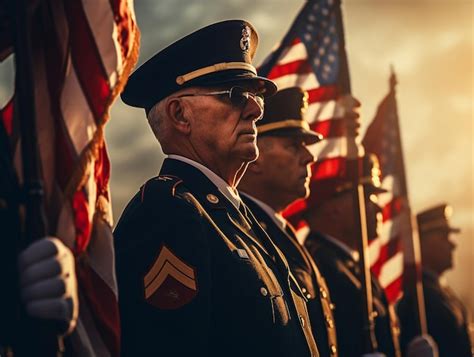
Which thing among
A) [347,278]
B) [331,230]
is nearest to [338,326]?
[347,278]

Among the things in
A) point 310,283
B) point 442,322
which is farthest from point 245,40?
point 442,322

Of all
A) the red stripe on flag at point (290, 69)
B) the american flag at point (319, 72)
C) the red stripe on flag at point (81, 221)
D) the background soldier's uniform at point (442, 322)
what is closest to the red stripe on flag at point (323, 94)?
the american flag at point (319, 72)

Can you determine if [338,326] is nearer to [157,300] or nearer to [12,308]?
[157,300]

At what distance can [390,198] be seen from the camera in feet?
31.7

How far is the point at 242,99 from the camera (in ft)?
15.1

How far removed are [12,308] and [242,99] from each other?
6.09ft

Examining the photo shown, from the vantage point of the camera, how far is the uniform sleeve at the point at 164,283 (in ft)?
13.0

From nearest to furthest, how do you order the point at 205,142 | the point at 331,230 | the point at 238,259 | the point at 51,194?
the point at 51,194
the point at 238,259
the point at 205,142
the point at 331,230

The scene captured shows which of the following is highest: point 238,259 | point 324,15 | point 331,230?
point 324,15

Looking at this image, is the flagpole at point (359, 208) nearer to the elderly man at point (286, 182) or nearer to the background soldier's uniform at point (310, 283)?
the elderly man at point (286, 182)

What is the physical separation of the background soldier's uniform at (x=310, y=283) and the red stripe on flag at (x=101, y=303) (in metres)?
1.53

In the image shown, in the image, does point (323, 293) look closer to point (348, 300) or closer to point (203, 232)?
point (203, 232)

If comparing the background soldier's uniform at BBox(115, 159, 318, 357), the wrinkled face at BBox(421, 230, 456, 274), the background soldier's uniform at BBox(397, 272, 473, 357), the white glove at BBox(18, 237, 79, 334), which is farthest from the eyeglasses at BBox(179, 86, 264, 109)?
the wrinkled face at BBox(421, 230, 456, 274)

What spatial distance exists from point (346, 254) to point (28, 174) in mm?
4518
